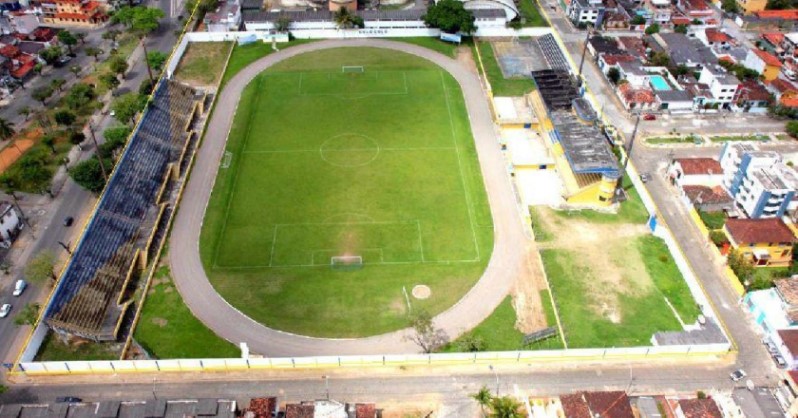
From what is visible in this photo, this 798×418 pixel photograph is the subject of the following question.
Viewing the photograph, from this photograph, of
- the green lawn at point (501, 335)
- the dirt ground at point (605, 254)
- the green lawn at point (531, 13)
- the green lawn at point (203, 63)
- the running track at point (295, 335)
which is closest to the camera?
the green lawn at point (501, 335)

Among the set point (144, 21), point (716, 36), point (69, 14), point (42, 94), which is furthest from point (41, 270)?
point (716, 36)

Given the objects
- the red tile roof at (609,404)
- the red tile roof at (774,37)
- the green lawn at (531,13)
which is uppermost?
the red tile roof at (774,37)

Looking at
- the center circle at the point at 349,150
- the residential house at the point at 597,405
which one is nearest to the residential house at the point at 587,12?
the center circle at the point at 349,150

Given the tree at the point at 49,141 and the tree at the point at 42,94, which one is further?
the tree at the point at 42,94

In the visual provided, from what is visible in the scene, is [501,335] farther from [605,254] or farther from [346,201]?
[346,201]

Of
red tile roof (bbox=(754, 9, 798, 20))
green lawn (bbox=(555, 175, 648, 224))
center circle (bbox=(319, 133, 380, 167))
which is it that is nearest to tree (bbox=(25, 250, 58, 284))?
center circle (bbox=(319, 133, 380, 167))

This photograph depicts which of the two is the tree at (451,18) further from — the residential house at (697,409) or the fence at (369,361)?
the residential house at (697,409)
